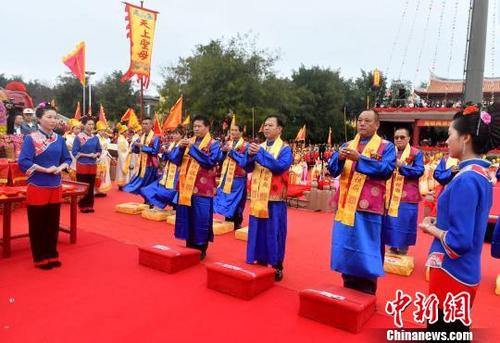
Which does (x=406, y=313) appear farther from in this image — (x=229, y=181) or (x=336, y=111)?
(x=336, y=111)

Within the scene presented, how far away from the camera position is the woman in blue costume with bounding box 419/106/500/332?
1.84 metres

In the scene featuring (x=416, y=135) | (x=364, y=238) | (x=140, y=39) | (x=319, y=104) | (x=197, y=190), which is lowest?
(x=364, y=238)

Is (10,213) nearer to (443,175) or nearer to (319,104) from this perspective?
(443,175)

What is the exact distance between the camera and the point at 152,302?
3.37 m

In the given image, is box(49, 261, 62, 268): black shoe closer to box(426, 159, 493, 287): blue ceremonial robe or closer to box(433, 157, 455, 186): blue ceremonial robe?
box(426, 159, 493, 287): blue ceremonial robe

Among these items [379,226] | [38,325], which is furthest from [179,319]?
[379,226]

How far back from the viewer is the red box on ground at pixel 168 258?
4.09m

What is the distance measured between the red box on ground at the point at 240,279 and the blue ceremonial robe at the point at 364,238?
26.2 inches

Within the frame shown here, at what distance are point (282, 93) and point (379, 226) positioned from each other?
18.2 metres

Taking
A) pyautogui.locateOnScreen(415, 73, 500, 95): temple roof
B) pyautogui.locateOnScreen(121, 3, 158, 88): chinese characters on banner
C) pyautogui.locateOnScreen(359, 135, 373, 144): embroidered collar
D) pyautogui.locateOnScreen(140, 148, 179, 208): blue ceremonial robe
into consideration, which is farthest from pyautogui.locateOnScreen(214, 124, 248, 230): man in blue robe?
pyautogui.locateOnScreen(415, 73, 500, 95): temple roof

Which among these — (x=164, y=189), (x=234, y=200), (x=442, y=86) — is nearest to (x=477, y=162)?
(x=234, y=200)

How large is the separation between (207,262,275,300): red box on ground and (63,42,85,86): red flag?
23.4 feet

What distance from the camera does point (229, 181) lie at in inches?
262

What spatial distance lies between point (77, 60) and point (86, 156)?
3163 millimetres
